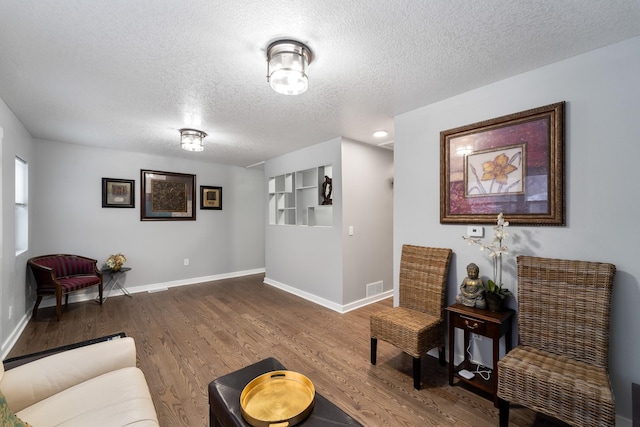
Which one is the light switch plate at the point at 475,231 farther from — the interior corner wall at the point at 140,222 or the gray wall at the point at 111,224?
the interior corner wall at the point at 140,222

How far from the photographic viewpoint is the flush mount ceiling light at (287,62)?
1706 mm

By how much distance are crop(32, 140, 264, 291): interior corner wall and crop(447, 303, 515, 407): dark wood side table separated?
4710 millimetres

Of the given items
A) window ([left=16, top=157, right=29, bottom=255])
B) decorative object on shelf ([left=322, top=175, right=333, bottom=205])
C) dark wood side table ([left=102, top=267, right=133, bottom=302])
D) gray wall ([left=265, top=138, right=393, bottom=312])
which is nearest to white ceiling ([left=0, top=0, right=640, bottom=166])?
window ([left=16, top=157, right=29, bottom=255])

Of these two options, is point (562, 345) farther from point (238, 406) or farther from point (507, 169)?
point (238, 406)

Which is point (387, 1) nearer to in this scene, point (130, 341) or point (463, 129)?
point (463, 129)

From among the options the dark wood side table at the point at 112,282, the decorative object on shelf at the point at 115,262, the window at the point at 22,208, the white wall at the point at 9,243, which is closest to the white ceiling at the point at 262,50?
the white wall at the point at 9,243

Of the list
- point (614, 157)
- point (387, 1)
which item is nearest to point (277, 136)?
point (387, 1)

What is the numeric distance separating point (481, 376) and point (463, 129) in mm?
2003

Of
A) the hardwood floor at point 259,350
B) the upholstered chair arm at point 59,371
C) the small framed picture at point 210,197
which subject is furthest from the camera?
the small framed picture at point 210,197

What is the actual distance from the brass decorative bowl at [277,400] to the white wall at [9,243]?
2848 millimetres

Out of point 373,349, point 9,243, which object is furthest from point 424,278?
point 9,243

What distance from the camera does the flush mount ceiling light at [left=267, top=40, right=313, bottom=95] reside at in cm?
171

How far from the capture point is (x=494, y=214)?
222 centimetres

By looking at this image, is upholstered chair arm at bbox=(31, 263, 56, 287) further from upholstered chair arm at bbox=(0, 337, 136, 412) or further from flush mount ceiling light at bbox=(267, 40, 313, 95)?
flush mount ceiling light at bbox=(267, 40, 313, 95)
